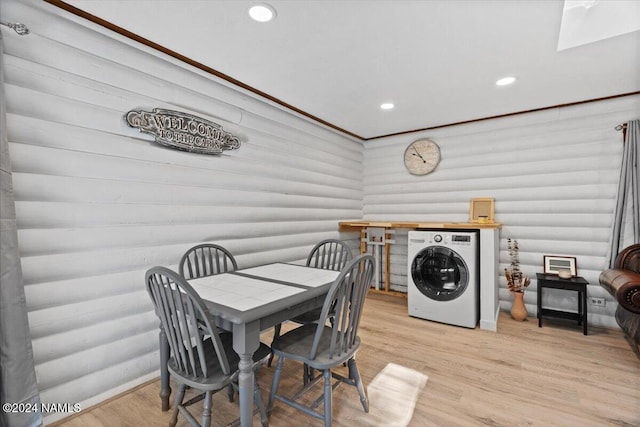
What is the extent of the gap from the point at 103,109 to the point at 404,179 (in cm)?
372

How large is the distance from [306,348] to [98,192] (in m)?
1.69

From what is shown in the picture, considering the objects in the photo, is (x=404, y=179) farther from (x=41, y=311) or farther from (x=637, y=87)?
(x=41, y=311)

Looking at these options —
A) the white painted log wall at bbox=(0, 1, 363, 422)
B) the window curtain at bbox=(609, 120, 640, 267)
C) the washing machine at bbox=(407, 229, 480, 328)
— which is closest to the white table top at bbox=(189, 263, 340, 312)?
the white painted log wall at bbox=(0, 1, 363, 422)

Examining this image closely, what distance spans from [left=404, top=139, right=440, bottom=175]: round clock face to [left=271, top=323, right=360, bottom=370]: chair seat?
307 centimetres

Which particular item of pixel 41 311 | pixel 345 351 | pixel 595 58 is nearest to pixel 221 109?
pixel 41 311

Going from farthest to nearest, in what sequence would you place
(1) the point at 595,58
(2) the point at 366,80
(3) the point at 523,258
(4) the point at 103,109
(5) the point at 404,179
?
(5) the point at 404,179, (3) the point at 523,258, (2) the point at 366,80, (1) the point at 595,58, (4) the point at 103,109

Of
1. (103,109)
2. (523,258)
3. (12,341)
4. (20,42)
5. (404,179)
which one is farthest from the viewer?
(404,179)

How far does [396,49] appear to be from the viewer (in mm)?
2156

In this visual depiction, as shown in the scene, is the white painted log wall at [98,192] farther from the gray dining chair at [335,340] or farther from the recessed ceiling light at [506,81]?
the recessed ceiling light at [506,81]

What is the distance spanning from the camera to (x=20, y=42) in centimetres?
161

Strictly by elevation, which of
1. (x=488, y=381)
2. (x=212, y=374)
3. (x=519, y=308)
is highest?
(x=212, y=374)

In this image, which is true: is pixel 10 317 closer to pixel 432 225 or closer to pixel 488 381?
pixel 488 381

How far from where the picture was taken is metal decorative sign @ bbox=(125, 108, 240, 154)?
211 cm

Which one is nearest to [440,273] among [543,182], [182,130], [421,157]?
[543,182]
